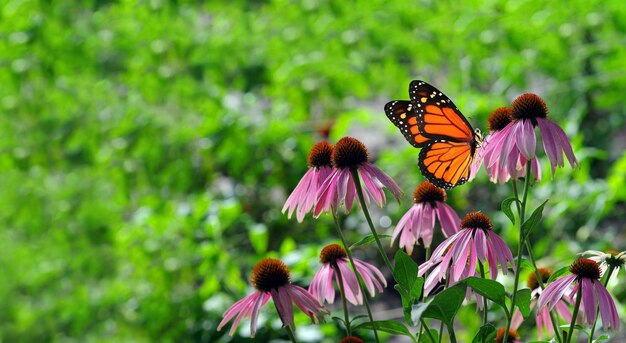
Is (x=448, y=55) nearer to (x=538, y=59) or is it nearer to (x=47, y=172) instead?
(x=538, y=59)

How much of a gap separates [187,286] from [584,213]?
4.41 ft

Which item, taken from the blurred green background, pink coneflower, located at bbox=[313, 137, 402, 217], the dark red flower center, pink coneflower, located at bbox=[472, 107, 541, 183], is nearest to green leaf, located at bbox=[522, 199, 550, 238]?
pink coneflower, located at bbox=[472, 107, 541, 183]

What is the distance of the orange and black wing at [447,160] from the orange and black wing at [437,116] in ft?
0.04

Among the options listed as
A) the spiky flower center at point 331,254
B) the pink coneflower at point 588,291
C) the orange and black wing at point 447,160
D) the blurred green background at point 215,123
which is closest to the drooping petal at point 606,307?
the pink coneflower at point 588,291

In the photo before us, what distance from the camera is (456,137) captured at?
3.42 ft

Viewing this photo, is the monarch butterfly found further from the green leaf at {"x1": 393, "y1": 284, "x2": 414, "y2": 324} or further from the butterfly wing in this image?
the green leaf at {"x1": 393, "y1": 284, "x2": 414, "y2": 324}

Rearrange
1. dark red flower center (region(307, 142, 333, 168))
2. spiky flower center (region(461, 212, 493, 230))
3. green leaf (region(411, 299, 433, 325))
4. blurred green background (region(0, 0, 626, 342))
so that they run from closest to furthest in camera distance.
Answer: green leaf (region(411, 299, 433, 325)) < spiky flower center (region(461, 212, 493, 230)) < dark red flower center (region(307, 142, 333, 168)) < blurred green background (region(0, 0, 626, 342))

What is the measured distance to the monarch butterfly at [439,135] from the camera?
1.03 metres

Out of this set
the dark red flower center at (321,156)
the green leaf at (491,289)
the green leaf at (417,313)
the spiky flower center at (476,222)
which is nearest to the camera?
the green leaf at (417,313)

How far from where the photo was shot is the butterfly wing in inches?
40.4

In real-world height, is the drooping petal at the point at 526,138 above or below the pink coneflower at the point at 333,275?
above

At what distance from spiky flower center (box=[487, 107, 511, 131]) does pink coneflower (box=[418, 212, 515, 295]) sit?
119 mm

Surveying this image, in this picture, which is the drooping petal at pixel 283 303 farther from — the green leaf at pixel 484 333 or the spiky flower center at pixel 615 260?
the spiky flower center at pixel 615 260

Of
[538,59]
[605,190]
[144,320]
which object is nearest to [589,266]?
[605,190]
